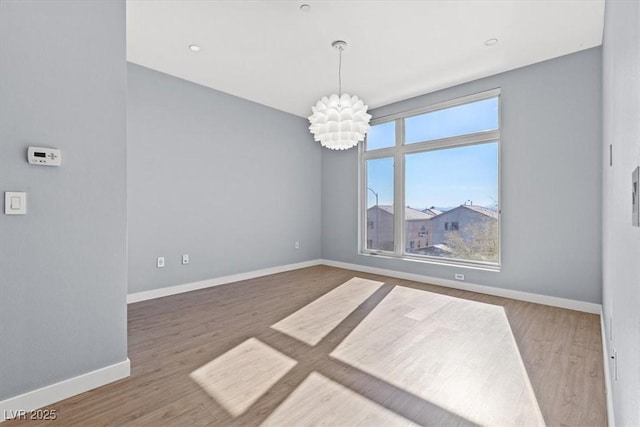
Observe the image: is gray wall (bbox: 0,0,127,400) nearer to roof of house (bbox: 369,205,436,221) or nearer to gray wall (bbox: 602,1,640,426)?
gray wall (bbox: 602,1,640,426)

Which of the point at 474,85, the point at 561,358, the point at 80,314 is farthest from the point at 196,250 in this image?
the point at 474,85

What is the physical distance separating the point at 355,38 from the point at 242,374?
10.9ft

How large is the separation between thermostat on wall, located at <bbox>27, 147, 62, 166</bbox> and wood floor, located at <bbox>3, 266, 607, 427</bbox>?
1.44 m

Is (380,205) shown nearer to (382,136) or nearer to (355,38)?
(382,136)

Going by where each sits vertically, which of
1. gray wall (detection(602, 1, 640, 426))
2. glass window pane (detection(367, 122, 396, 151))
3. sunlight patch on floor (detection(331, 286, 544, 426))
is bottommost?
sunlight patch on floor (detection(331, 286, 544, 426))

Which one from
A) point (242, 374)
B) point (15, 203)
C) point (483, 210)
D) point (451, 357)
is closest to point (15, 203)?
point (15, 203)

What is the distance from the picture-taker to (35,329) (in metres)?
1.77

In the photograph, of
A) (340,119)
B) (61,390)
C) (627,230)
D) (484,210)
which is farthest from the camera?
(484,210)

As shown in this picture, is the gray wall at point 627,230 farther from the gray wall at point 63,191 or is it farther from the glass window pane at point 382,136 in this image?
the glass window pane at point 382,136

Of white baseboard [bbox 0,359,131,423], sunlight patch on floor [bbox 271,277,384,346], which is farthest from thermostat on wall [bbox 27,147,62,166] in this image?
sunlight patch on floor [bbox 271,277,384,346]

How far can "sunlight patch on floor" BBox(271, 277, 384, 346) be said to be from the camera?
2.86 metres

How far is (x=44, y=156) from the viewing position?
181cm

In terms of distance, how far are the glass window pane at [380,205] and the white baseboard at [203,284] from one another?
4.94 feet

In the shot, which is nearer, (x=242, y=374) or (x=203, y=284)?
(x=242, y=374)
